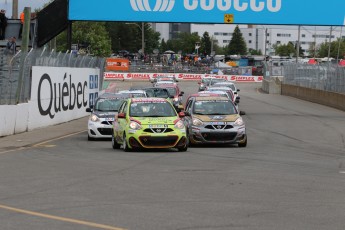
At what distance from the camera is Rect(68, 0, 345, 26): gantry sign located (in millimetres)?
32594

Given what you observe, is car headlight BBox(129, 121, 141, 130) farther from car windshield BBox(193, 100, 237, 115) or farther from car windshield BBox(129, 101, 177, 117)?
car windshield BBox(193, 100, 237, 115)

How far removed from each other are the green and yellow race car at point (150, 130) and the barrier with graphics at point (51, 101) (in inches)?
→ 232

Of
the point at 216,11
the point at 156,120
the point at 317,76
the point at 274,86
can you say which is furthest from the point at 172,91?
the point at 274,86

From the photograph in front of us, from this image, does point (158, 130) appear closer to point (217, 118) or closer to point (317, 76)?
point (217, 118)

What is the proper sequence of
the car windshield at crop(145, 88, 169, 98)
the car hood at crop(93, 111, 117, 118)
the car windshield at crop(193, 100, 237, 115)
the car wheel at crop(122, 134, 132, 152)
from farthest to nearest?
the car windshield at crop(145, 88, 169, 98) → the car hood at crop(93, 111, 117, 118) → the car windshield at crop(193, 100, 237, 115) → the car wheel at crop(122, 134, 132, 152)

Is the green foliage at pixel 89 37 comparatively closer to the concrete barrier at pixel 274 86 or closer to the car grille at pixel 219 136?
the concrete barrier at pixel 274 86

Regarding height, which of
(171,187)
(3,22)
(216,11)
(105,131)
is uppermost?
(216,11)

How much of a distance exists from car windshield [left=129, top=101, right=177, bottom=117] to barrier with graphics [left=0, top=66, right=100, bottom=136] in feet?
18.9

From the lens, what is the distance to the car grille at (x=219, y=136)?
20359 mm

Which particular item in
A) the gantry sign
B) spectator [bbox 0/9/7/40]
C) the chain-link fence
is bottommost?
the chain-link fence

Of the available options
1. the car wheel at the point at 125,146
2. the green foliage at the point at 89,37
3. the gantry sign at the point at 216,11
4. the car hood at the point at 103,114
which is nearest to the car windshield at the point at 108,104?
the car hood at the point at 103,114

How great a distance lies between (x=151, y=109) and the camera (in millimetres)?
19750

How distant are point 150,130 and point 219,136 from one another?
249 centimetres

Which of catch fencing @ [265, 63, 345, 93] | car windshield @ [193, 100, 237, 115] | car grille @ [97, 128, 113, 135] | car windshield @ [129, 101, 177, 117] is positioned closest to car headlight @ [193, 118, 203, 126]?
car windshield @ [193, 100, 237, 115]
